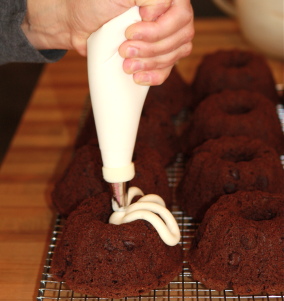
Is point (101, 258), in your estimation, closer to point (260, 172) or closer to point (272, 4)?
point (260, 172)

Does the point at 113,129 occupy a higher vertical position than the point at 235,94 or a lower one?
higher

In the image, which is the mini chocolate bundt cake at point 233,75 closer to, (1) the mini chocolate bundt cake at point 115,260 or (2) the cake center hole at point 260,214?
(2) the cake center hole at point 260,214

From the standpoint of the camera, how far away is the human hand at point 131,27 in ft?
3.54

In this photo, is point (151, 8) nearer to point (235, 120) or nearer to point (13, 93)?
point (235, 120)

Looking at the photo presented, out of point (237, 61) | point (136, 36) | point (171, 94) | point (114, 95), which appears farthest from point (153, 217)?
point (237, 61)

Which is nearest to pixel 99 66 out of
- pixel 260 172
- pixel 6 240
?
pixel 260 172

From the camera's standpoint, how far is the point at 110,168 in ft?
4.02

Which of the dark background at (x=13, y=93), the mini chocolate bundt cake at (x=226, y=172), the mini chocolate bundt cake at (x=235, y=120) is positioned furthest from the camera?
the dark background at (x=13, y=93)

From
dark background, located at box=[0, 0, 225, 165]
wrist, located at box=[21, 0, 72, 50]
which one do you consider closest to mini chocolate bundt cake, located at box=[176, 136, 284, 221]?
wrist, located at box=[21, 0, 72, 50]

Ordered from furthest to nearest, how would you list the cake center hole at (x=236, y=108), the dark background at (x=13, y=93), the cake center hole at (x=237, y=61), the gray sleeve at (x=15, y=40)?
1. the dark background at (x=13, y=93)
2. the cake center hole at (x=237, y=61)
3. the cake center hole at (x=236, y=108)
4. the gray sleeve at (x=15, y=40)

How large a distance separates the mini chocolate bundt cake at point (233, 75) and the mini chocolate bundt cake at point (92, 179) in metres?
0.55

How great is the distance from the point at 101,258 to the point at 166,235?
0.15 metres

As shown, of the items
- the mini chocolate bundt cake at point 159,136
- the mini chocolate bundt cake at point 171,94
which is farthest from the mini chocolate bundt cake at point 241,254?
the mini chocolate bundt cake at point 171,94

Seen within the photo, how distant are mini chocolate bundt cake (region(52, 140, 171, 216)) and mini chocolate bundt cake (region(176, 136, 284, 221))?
0.07 metres
